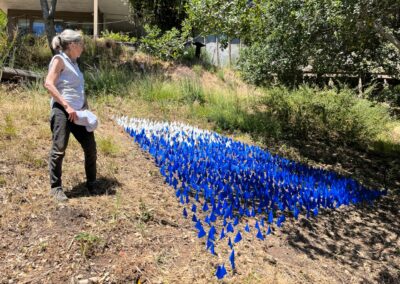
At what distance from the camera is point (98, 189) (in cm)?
417

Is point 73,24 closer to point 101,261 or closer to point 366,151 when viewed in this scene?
point 366,151

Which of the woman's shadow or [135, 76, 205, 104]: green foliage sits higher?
[135, 76, 205, 104]: green foliage

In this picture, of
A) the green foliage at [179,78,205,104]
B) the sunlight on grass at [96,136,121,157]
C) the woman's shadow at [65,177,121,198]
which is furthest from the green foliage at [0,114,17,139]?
the green foliage at [179,78,205,104]

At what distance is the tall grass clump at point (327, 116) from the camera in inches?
363

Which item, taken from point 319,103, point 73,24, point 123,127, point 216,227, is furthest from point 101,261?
point 73,24

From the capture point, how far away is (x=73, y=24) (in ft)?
53.9

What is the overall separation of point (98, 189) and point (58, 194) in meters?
0.52

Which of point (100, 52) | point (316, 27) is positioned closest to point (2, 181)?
point (316, 27)

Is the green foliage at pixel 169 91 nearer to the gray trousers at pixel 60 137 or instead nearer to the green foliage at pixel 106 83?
the green foliage at pixel 106 83

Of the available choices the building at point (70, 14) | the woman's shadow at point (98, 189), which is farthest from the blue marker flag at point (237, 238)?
the building at point (70, 14)

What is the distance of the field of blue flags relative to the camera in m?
4.14

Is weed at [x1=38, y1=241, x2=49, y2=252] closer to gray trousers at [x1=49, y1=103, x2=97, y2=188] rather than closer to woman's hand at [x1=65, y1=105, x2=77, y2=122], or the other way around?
gray trousers at [x1=49, y1=103, x2=97, y2=188]

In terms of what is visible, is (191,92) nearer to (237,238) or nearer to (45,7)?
(45,7)

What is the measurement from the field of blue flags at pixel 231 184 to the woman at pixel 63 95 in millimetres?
1334
